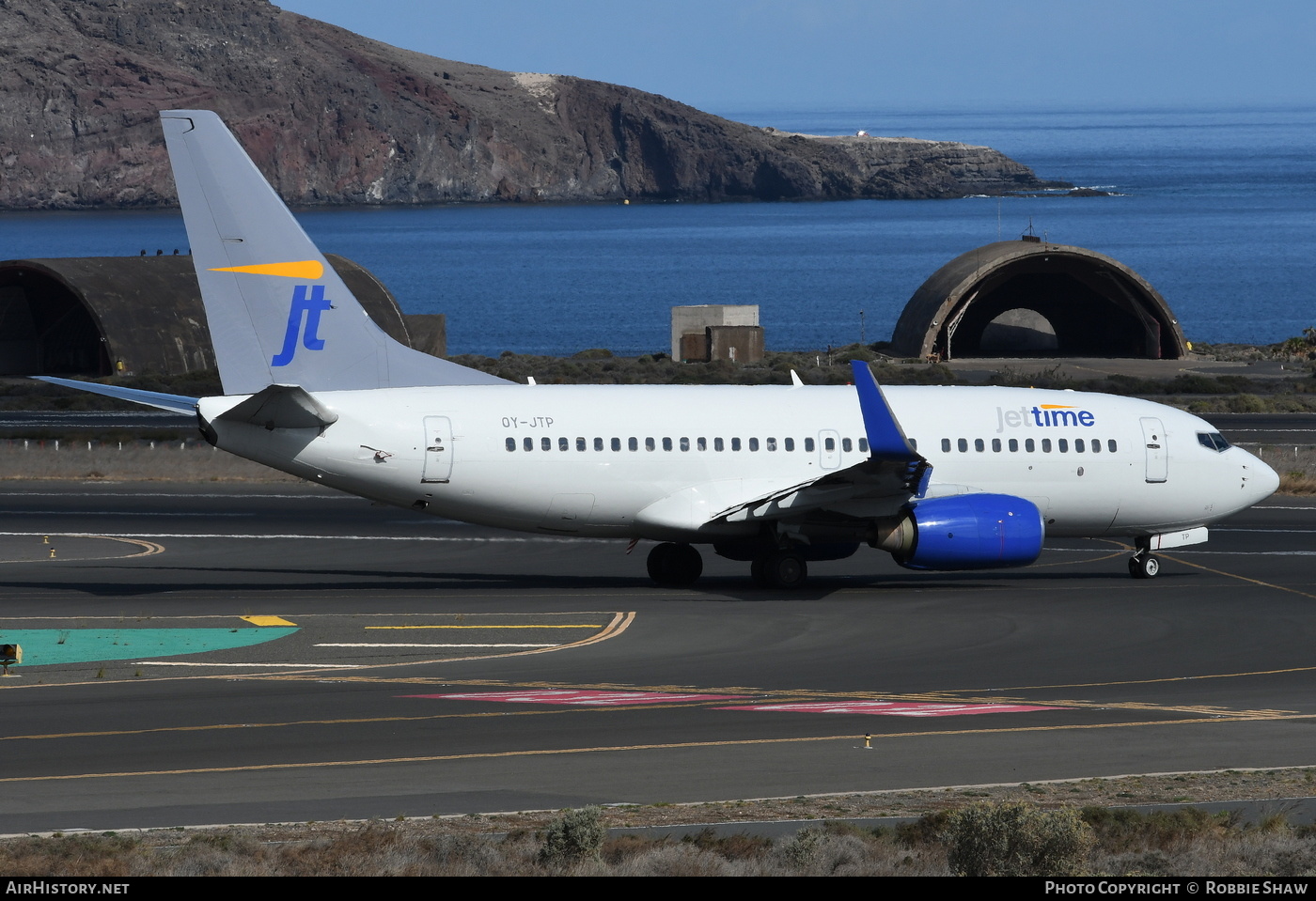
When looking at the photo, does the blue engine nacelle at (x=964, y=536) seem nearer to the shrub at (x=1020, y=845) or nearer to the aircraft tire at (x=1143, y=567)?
the aircraft tire at (x=1143, y=567)

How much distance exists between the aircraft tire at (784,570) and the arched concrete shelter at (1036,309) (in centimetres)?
5366

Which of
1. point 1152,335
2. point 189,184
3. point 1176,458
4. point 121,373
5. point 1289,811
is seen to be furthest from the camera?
point 1152,335

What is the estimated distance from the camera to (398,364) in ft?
103

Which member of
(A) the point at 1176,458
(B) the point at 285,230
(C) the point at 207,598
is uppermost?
(B) the point at 285,230

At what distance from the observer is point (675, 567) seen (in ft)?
110

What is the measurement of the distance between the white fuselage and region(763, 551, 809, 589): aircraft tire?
3.35 ft

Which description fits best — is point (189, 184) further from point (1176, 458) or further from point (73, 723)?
point (1176, 458)

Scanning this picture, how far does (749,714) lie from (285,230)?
14.3 metres

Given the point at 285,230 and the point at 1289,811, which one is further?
the point at 285,230

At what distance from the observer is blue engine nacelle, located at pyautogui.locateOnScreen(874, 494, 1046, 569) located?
100 ft

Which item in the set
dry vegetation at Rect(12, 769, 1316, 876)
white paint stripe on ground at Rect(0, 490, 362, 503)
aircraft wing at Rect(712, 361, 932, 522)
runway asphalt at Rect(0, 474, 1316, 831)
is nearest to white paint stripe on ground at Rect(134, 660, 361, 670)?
runway asphalt at Rect(0, 474, 1316, 831)

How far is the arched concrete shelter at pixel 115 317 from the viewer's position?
250ft

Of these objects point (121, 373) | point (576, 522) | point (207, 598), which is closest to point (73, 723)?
Result: point (207, 598)

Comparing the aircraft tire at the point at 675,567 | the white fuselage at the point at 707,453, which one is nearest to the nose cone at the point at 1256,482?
the white fuselage at the point at 707,453
